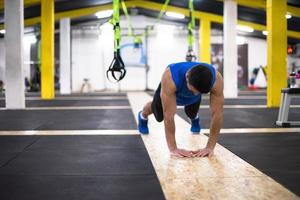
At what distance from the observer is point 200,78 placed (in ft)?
9.08

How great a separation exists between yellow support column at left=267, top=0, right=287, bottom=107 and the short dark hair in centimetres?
689

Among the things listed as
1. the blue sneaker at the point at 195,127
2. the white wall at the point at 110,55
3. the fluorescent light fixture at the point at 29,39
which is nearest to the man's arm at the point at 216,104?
the blue sneaker at the point at 195,127

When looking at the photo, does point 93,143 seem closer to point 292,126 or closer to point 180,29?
point 292,126

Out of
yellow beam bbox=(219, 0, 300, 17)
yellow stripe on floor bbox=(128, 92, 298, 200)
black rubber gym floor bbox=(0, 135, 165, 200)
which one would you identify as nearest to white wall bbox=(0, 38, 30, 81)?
yellow beam bbox=(219, 0, 300, 17)

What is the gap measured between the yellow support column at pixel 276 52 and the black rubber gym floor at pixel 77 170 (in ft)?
19.2

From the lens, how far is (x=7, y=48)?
907 centimetres

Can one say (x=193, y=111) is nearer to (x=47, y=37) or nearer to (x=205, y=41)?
(x=47, y=37)

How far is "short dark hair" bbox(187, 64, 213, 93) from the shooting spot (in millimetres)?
2773

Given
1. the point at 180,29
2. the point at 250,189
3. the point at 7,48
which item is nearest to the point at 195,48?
the point at 180,29

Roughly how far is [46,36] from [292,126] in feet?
29.7

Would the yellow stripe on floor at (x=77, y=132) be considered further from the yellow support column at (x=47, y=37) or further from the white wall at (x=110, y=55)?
the white wall at (x=110, y=55)

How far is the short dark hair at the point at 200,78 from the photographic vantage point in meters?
2.77

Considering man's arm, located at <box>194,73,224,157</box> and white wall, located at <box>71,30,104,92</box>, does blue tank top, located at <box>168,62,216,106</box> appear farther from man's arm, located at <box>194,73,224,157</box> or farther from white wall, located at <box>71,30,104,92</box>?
white wall, located at <box>71,30,104,92</box>

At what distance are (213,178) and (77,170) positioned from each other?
40.9 inches
